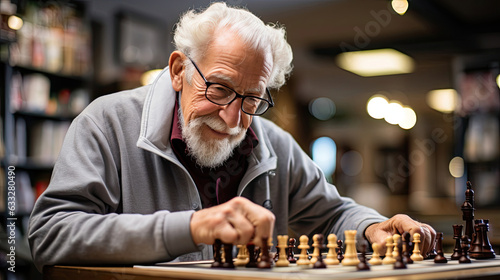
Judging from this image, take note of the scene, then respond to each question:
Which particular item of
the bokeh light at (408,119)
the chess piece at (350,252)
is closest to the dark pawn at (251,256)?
the chess piece at (350,252)

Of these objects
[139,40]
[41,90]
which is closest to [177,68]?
[41,90]

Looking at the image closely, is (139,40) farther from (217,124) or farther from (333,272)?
(333,272)

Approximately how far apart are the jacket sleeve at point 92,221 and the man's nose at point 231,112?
31 centimetres

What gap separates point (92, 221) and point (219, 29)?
2.22 feet

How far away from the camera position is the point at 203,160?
1611mm

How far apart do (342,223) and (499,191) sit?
4178 mm

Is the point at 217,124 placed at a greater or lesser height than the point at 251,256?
greater

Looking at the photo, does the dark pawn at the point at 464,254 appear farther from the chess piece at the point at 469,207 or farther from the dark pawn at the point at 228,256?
the dark pawn at the point at 228,256

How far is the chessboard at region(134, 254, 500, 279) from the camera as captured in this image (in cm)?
94

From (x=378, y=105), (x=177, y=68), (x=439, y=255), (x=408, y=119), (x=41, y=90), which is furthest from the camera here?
(x=408, y=119)

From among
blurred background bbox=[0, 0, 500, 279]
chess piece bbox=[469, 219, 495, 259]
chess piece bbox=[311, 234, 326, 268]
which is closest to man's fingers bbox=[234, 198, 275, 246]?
chess piece bbox=[311, 234, 326, 268]

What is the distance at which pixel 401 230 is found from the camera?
1483 mm

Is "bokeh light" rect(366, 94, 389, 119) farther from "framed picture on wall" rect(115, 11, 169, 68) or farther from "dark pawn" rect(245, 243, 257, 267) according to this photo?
"dark pawn" rect(245, 243, 257, 267)

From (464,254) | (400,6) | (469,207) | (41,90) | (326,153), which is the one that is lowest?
(464,254)
